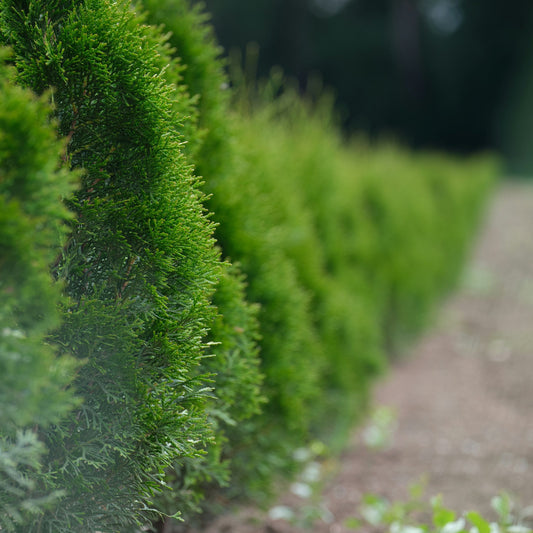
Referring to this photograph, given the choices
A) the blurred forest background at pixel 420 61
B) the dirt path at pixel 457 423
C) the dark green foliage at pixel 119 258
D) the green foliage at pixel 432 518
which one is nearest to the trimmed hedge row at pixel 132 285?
the dark green foliage at pixel 119 258

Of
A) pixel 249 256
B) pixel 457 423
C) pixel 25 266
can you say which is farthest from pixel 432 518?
pixel 25 266

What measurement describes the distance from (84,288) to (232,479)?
1.33m

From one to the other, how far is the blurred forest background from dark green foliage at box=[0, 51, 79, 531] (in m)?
27.8

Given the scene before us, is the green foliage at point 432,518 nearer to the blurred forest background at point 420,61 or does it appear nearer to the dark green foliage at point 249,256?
the dark green foliage at point 249,256

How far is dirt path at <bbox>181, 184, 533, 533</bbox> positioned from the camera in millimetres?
3006

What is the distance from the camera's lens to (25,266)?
1.08 meters

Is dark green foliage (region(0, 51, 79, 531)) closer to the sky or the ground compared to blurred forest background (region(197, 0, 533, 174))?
closer to the ground

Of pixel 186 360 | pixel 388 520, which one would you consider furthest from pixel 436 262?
pixel 186 360

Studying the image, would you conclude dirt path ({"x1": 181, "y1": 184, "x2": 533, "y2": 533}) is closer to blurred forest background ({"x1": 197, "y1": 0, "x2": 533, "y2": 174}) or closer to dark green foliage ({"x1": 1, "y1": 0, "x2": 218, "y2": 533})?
dark green foliage ({"x1": 1, "y1": 0, "x2": 218, "y2": 533})

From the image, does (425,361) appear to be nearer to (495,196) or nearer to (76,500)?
(76,500)

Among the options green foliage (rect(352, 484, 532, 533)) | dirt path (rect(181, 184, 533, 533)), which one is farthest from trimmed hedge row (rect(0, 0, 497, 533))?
dirt path (rect(181, 184, 533, 533))

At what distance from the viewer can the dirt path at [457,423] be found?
3006 mm

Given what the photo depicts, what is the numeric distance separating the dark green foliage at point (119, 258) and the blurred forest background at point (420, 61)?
2738 cm

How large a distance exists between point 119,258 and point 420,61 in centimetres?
3227
